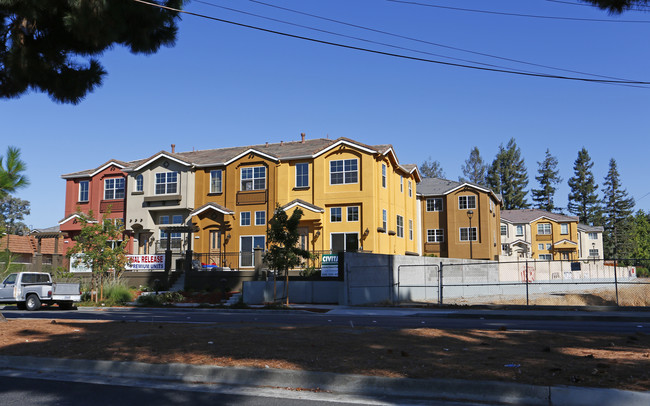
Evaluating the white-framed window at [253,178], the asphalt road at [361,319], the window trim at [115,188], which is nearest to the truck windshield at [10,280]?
the asphalt road at [361,319]

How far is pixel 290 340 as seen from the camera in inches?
431

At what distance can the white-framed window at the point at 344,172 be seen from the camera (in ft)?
124

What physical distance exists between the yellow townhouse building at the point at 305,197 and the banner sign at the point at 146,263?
3.68m

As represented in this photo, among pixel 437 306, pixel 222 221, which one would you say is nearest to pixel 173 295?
pixel 222 221

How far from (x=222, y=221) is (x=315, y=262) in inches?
316

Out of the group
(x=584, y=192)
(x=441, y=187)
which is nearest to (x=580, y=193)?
(x=584, y=192)

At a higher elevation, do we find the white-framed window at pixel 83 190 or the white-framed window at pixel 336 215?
the white-framed window at pixel 83 190

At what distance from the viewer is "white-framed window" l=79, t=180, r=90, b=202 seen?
1772 inches

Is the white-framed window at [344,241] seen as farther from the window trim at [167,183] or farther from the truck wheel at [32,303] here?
the truck wheel at [32,303]

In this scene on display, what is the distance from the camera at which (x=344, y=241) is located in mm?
37375

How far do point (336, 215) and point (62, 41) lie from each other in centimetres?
2408

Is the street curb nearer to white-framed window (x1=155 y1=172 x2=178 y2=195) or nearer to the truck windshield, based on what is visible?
the truck windshield

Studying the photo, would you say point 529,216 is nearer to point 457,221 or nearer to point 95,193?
point 457,221

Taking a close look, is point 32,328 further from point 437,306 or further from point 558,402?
point 437,306
